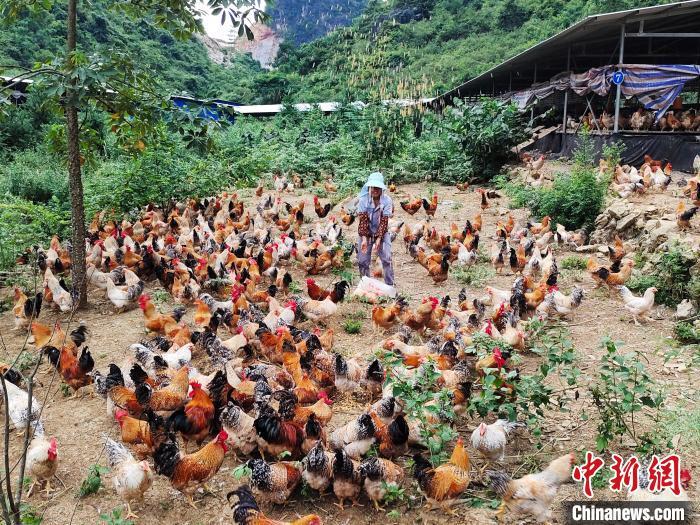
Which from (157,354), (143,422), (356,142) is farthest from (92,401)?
(356,142)

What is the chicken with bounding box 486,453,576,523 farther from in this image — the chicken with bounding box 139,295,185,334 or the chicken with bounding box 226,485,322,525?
the chicken with bounding box 139,295,185,334

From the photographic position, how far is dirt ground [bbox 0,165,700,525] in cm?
358

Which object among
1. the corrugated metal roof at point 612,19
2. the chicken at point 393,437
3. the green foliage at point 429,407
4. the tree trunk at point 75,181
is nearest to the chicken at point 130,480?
the chicken at point 393,437

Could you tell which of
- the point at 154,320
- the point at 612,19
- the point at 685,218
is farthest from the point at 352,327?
the point at 612,19

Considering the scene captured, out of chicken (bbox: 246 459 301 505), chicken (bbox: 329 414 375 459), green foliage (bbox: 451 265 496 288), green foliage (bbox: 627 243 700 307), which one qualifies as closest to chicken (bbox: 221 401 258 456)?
chicken (bbox: 246 459 301 505)

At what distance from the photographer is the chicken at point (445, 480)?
3.41 m

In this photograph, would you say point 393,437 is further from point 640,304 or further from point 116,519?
point 640,304

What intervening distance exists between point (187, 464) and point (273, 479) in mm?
630

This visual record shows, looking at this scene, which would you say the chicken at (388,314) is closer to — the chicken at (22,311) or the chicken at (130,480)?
the chicken at (130,480)

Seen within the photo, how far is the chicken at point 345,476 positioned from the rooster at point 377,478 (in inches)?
1.9

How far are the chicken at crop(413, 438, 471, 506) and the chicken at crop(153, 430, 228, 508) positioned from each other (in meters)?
1.45

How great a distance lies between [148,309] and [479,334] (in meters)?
4.03

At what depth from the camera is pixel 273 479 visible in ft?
11.4

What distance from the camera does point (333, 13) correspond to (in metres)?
94.6
